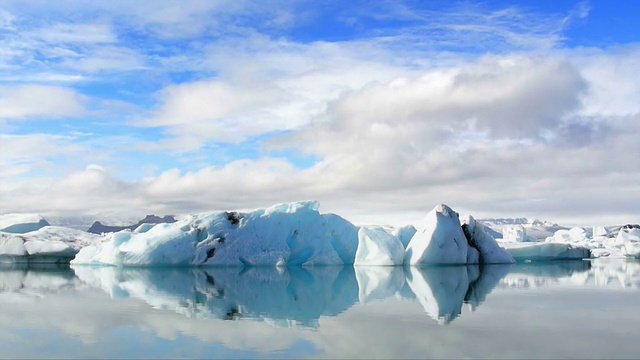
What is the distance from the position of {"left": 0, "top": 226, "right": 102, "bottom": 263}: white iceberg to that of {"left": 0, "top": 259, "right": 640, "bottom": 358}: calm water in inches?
690

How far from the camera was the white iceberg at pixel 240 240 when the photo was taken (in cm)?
2364

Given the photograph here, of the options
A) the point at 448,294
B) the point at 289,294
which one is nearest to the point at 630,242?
the point at 448,294

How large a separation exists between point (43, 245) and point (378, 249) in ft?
54.7

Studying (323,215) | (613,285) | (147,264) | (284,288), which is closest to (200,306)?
(284,288)

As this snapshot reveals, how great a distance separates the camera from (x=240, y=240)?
79.3ft

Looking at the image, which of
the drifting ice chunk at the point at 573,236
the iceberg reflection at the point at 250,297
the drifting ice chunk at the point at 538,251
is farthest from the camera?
the drifting ice chunk at the point at 573,236

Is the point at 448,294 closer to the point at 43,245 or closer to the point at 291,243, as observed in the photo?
the point at 291,243

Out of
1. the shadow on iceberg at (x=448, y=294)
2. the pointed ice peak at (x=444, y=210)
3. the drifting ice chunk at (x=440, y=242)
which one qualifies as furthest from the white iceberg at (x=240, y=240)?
the shadow on iceberg at (x=448, y=294)

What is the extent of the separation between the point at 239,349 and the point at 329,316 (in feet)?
9.11

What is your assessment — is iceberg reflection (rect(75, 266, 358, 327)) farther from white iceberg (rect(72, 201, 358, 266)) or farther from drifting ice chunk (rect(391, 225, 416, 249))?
drifting ice chunk (rect(391, 225, 416, 249))

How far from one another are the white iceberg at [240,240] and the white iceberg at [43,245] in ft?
15.8

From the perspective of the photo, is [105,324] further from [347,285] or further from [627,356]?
[347,285]

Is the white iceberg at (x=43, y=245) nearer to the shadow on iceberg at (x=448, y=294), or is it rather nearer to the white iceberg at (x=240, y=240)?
the white iceberg at (x=240, y=240)

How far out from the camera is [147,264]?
A: 23609mm
